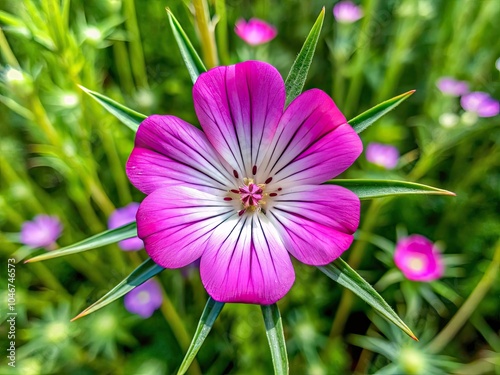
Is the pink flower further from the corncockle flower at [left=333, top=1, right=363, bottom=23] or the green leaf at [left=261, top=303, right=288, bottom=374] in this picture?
the green leaf at [left=261, top=303, right=288, bottom=374]

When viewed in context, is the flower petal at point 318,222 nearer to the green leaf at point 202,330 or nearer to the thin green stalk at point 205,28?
the green leaf at point 202,330

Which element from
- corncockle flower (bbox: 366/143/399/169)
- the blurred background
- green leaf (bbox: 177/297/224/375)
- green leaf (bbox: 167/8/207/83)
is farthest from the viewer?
corncockle flower (bbox: 366/143/399/169)

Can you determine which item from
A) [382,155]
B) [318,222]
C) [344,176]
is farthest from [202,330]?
[344,176]

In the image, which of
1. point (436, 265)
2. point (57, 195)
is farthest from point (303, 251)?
point (57, 195)

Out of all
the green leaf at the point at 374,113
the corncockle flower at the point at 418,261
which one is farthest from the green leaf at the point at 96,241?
the corncockle flower at the point at 418,261

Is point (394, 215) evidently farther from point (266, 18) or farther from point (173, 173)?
point (173, 173)

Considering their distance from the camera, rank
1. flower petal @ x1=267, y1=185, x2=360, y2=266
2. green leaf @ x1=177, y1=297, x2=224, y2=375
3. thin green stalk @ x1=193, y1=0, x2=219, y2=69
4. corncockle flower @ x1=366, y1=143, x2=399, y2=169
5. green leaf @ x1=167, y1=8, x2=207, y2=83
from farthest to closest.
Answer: corncockle flower @ x1=366, y1=143, x2=399, y2=169, thin green stalk @ x1=193, y1=0, x2=219, y2=69, green leaf @ x1=167, y1=8, x2=207, y2=83, flower petal @ x1=267, y1=185, x2=360, y2=266, green leaf @ x1=177, y1=297, x2=224, y2=375

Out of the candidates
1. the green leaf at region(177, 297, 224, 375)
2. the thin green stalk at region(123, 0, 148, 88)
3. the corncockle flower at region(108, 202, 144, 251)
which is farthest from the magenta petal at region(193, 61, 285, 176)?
the thin green stalk at region(123, 0, 148, 88)
